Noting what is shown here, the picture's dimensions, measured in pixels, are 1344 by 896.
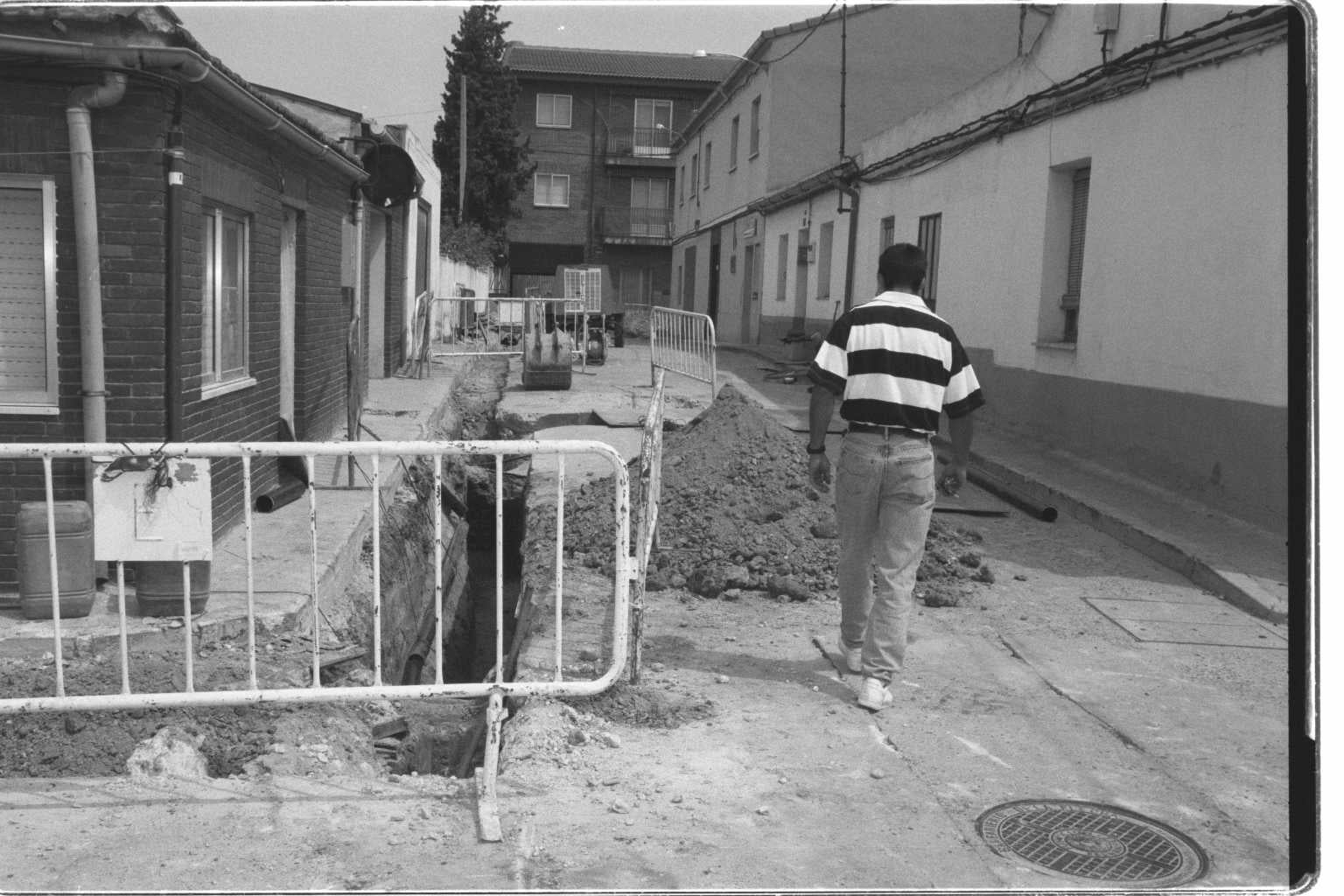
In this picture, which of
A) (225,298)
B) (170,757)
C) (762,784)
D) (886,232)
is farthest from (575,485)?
(886,232)

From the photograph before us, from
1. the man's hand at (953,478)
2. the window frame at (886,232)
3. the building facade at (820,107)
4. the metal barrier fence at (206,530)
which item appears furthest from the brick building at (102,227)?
the building facade at (820,107)

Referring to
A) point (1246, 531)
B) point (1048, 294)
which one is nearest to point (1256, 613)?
point (1246, 531)

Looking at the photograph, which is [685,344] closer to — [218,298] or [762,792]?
[218,298]

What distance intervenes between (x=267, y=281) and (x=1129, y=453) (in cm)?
696

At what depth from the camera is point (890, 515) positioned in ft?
15.7

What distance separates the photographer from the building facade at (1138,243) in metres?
8.01

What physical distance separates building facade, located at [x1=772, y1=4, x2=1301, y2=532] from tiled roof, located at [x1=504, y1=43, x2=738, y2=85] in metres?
32.6

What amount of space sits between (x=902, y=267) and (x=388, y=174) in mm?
8798

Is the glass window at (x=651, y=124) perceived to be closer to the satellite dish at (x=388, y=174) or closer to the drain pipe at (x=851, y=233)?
the drain pipe at (x=851, y=233)

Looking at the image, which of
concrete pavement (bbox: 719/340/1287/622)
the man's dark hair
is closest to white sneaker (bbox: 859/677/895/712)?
the man's dark hair

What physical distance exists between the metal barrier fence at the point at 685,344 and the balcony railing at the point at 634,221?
3174cm

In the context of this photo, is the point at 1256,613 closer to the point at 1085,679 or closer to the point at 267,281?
the point at 1085,679

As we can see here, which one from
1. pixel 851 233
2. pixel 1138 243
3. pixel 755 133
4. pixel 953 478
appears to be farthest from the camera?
pixel 755 133

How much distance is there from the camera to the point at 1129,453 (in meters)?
9.77
